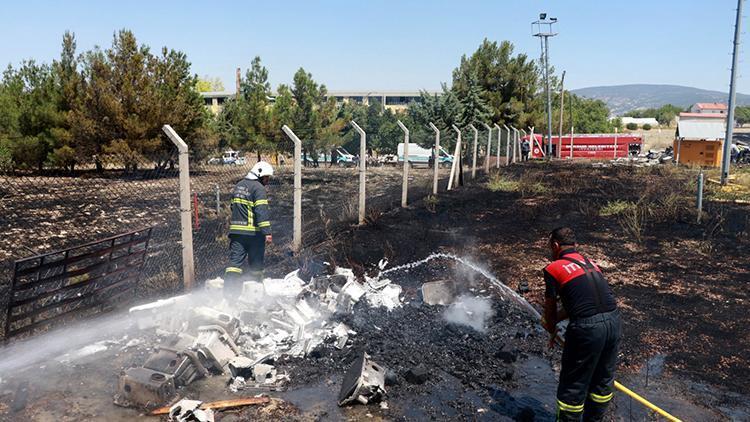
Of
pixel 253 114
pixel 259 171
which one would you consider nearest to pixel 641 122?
pixel 253 114

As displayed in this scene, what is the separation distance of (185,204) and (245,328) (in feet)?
5.56

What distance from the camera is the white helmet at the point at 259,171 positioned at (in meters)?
6.68

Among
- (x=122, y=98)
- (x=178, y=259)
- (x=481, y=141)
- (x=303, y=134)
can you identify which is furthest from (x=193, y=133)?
(x=178, y=259)

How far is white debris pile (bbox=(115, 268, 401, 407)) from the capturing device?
446 cm

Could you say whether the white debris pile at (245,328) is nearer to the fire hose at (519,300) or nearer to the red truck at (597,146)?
the fire hose at (519,300)

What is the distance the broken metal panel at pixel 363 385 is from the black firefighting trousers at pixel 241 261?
2.36 m

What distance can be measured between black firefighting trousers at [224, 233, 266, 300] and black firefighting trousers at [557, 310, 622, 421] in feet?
12.8

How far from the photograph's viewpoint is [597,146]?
3762 cm

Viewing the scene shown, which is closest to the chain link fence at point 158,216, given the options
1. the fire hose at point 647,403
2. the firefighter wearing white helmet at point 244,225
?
the firefighter wearing white helmet at point 244,225

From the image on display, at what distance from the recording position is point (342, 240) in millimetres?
9227

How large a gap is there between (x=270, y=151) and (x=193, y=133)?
23.9ft

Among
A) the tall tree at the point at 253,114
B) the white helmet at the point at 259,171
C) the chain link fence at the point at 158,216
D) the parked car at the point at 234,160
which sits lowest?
the chain link fence at the point at 158,216

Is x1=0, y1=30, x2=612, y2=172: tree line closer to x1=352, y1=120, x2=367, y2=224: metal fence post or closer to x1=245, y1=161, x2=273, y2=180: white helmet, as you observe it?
x1=352, y1=120, x2=367, y2=224: metal fence post

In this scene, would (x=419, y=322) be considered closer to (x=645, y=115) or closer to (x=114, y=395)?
(x=114, y=395)
